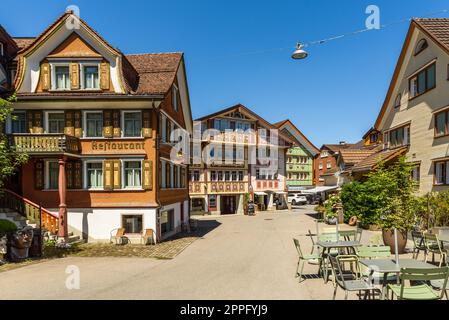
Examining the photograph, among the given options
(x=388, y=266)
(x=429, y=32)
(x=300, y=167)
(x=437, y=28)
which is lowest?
(x=388, y=266)

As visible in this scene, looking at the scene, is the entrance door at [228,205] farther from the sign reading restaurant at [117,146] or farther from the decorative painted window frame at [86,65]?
the decorative painted window frame at [86,65]

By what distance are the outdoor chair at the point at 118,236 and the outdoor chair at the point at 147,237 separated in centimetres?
97

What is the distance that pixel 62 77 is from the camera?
17.0 meters

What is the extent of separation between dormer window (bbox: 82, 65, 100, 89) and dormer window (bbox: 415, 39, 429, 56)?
20.3m

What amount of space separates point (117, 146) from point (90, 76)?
4.32 m

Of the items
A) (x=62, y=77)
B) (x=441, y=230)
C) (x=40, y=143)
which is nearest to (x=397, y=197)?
(x=441, y=230)

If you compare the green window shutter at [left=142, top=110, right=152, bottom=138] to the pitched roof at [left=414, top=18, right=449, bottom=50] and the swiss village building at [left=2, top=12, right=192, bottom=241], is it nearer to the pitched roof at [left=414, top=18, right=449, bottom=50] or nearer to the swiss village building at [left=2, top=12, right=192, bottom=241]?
the swiss village building at [left=2, top=12, right=192, bottom=241]

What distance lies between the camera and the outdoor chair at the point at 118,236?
15.7 metres

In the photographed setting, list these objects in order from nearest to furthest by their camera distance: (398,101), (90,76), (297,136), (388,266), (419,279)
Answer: (419,279) < (388,266) < (90,76) < (398,101) < (297,136)

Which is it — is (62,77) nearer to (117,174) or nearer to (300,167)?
(117,174)

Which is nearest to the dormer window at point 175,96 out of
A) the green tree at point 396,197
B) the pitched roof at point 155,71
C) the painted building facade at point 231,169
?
the pitched roof at point 155,71

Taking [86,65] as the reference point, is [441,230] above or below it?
below
